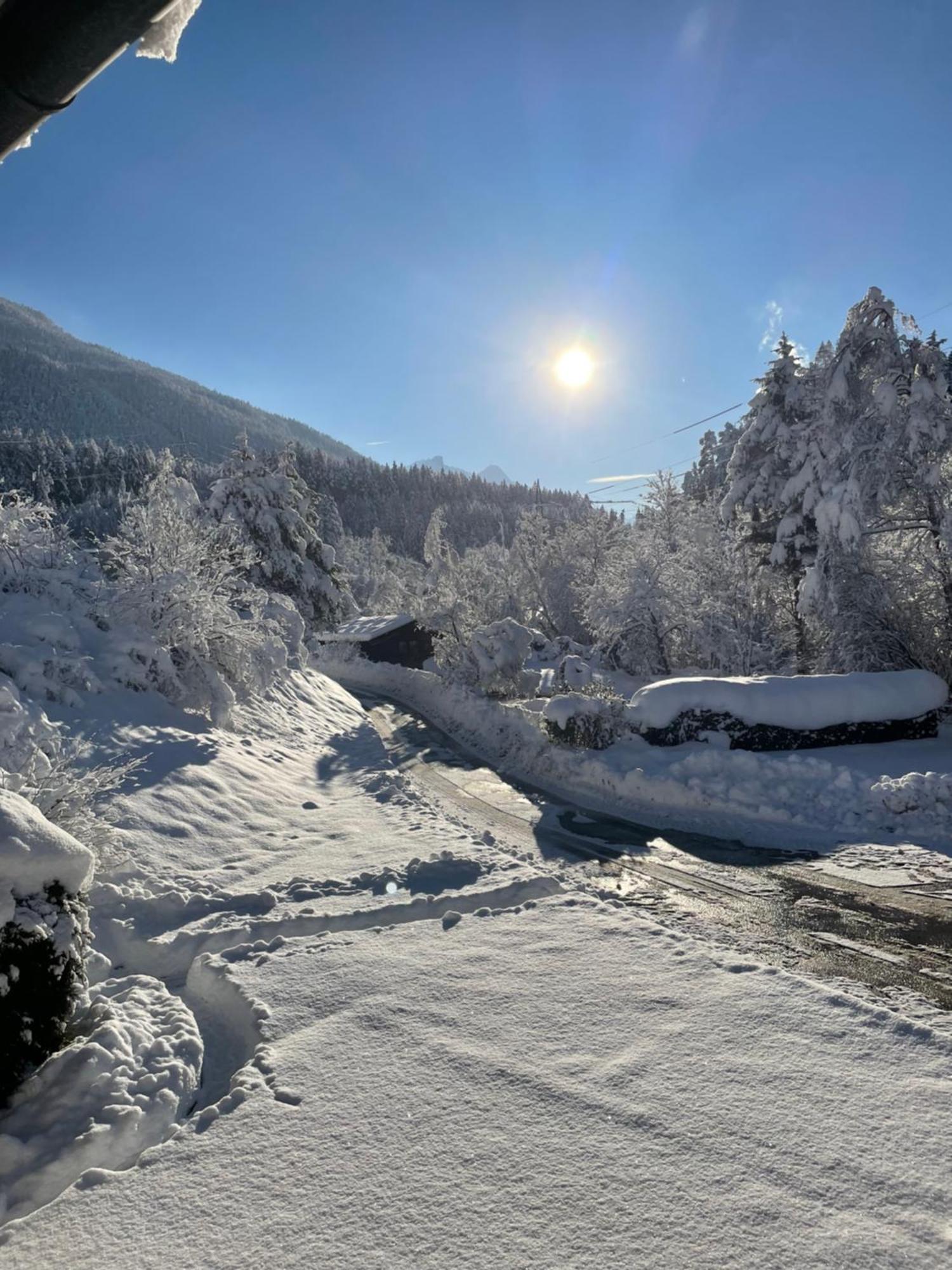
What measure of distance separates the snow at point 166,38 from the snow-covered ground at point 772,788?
409 inches

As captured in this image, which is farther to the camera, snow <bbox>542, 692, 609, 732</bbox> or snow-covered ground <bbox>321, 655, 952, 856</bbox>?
snow <bbox>542, 692, 609, 732</bbox>

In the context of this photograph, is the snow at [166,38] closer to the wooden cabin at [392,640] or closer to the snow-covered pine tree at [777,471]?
the snow-covered pine tree at [777,471]

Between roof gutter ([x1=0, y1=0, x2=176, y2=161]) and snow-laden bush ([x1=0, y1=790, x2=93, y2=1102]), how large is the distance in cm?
385

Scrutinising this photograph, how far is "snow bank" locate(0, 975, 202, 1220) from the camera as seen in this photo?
3.32m

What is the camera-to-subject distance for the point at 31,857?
13.1ft

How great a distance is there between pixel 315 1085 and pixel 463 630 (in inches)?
1036

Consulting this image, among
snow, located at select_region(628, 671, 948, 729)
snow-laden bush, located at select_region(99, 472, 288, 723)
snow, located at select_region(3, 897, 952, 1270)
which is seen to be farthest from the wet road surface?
snow-laden bush, located at select_region(99, 472, 288, 723)

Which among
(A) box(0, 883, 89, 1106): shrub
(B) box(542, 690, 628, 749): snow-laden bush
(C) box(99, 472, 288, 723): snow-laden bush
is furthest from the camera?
(B) box(542, 690, 628, 749): snow-laden bush

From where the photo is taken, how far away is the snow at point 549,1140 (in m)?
2.80

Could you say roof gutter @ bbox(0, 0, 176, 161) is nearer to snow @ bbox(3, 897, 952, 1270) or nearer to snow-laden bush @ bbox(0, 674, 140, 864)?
snow @ bbox(3, 897, 952, 1270)

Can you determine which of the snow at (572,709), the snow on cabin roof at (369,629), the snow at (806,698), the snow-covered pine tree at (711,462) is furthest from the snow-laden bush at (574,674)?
the snow-covered pine tree at (711,462)

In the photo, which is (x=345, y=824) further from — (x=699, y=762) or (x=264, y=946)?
(x=699, y=762)

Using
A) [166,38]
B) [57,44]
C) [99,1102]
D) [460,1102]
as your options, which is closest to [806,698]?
[460,1102]

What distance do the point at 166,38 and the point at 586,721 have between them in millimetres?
14388
